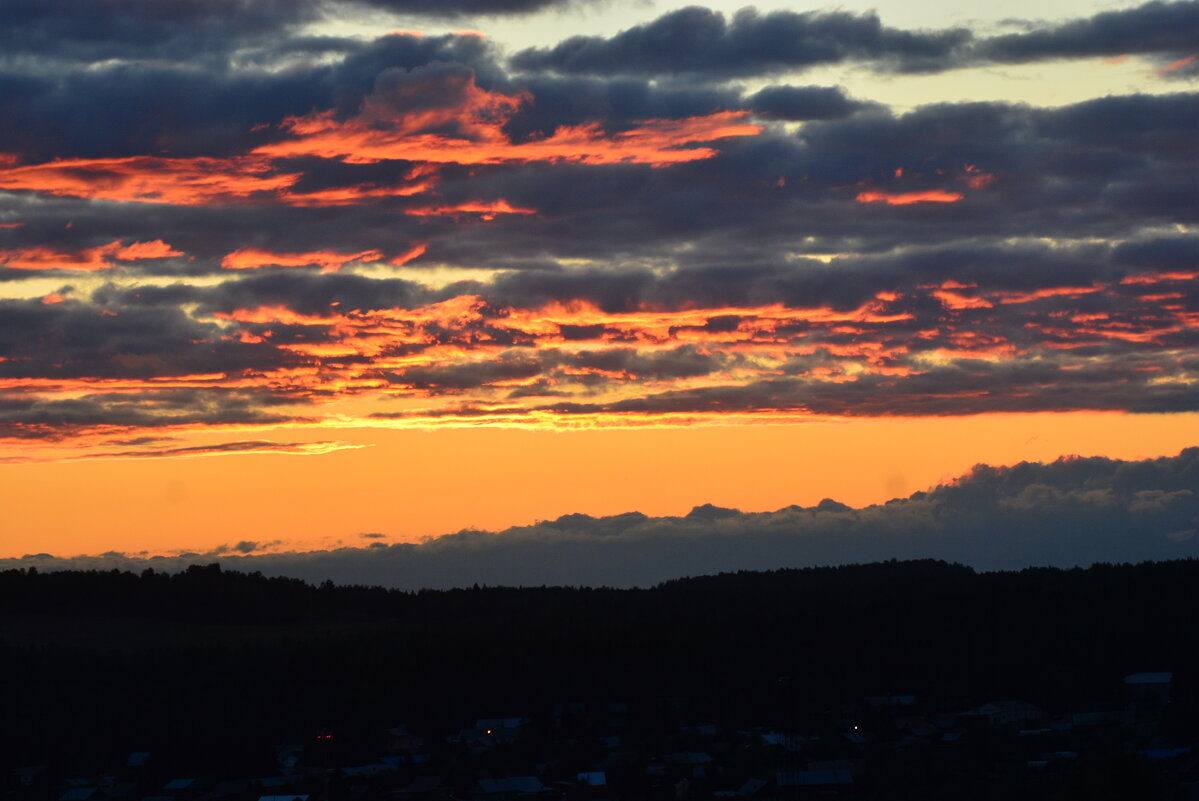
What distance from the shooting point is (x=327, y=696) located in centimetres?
18375

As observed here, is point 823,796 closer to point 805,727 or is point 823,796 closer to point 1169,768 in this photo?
point 1169,768

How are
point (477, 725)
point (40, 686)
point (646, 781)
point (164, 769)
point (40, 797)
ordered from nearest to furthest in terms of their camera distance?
1. point (646, 781)
2. point (40, 797)
3. point (164, 769)
4. point (477, 725)
5. point (40, 686)

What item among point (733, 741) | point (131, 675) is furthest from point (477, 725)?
point (131, 675)

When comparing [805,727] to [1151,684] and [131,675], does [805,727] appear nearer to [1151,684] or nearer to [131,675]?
[1151,684]

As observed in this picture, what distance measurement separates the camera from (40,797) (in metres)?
134

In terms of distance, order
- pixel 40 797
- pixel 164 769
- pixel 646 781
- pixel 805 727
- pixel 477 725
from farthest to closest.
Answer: pixel 477 725
pixel 805 727
pixel 164 769
pixel 40 797
pixel 646 781

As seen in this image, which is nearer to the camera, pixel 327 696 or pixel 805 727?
pixel 805 727

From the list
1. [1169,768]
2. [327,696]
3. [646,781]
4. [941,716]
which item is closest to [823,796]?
[646,781]

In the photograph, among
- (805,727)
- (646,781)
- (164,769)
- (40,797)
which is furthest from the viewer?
(805,727)

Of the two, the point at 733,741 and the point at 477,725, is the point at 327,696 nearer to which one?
the point at 477,725

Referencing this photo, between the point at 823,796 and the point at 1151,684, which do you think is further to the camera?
the point at 1151,684

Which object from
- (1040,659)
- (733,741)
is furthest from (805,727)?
(1040,659)

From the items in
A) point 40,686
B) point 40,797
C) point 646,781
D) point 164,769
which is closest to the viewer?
point 646,781

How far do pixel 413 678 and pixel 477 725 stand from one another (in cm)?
1835
